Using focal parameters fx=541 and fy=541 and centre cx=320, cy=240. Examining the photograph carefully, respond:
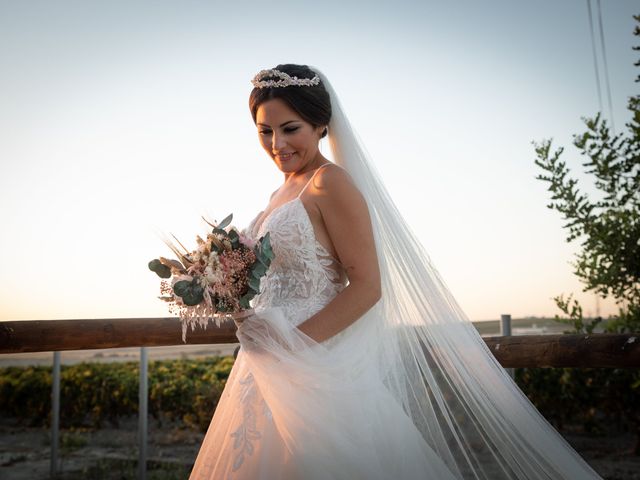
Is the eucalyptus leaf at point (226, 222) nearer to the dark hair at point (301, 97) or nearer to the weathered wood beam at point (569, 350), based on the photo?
the dark hair at point (301, 97)

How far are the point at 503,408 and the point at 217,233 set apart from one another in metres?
1.28

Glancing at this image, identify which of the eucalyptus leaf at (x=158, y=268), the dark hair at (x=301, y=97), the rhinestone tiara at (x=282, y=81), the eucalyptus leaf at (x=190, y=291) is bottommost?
the eucalyptus leaf at (x=190, y=291)

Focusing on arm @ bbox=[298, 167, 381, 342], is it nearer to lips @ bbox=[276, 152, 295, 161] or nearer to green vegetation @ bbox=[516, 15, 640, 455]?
lips @ bbox=[276, 152, 295, 161]

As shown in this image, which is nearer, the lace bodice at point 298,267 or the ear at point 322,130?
the lace bodice at point 298,267

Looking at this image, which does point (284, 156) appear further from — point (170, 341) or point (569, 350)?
point (569, 350)

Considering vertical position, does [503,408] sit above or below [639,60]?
below

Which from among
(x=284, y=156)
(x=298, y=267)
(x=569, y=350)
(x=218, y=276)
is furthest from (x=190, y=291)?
(x=569, y=350)

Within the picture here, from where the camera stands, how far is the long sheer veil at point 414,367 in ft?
6.29

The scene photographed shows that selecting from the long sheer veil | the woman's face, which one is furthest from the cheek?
the long sheer veil

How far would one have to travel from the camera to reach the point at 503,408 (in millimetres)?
2090

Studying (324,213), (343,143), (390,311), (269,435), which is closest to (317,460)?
(269,435)

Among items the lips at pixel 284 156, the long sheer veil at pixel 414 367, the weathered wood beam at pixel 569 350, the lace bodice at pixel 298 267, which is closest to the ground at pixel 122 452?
the weathered wood beam at pixel 569 350

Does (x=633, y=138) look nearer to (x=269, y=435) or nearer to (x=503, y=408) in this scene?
(x=503, y=408)

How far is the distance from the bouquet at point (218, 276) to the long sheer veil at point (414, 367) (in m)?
0.14
